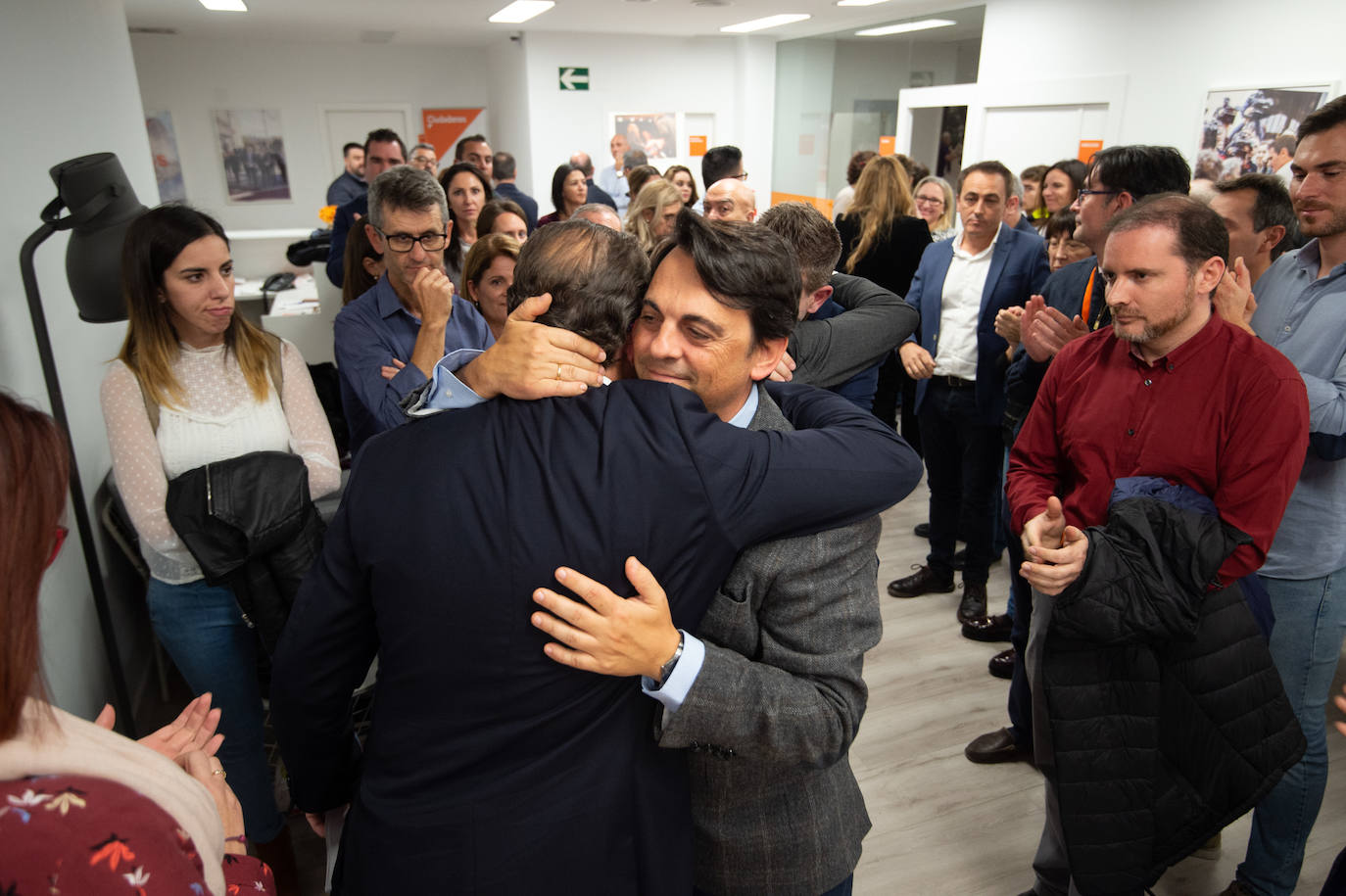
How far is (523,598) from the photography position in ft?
3.11

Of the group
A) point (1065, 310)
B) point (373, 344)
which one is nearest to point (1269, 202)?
point (1065, 310)

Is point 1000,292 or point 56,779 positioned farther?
point 1000,292

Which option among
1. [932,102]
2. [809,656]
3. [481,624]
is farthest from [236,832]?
[932,102]

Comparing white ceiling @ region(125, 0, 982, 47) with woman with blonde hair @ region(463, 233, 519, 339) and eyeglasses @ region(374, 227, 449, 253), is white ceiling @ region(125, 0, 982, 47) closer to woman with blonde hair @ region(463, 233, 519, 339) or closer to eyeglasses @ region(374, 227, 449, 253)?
woman with blonde hair @ region(463, 233, 519, 339)

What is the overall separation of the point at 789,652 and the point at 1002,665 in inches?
97.8

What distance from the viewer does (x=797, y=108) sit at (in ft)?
37.9

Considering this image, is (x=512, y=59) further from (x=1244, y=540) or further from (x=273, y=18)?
(x=1244, y=540)

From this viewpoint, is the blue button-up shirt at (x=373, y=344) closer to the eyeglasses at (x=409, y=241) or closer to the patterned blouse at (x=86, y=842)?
the eyeglasses at (x=409, y=241)

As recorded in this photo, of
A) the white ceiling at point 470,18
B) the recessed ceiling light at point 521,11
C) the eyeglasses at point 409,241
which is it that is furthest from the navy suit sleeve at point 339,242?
the recessed ceiling light at point 521,11

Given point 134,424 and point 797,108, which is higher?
point 797,108

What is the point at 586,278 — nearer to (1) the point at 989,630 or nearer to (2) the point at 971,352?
(2) the point at 971,352

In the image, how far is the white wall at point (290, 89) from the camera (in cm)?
1074

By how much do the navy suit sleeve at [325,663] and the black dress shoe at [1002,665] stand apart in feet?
8.74

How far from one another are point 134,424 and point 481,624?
57.4 inches
